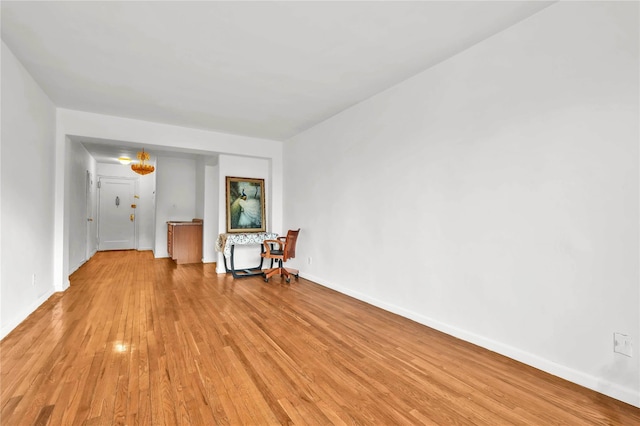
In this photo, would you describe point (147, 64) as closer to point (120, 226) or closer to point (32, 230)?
point (32, 230)

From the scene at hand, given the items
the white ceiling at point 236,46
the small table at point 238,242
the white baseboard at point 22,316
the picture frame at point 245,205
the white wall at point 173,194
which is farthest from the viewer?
the white wall at point 173,194

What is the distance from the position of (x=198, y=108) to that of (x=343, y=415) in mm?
4202

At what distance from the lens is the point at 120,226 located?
9.38 m

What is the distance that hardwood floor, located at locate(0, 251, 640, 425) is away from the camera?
1737 millimetres

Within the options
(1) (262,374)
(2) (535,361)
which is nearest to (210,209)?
(1) (262,374)

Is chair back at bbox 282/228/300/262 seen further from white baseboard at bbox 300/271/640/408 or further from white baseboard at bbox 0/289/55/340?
white baseboard at bbox 0/289/55/340

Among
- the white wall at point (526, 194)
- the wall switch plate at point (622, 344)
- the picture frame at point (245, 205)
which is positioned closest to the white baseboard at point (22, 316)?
the picture frame at point (245, 205)

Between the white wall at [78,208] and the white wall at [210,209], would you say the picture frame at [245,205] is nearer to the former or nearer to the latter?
the white wall at [210,209]

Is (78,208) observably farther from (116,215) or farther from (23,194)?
(116,215)

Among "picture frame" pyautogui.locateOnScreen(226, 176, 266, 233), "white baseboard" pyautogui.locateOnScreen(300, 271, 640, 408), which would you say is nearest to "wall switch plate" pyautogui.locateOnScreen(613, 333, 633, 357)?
"white baseboard" pyautogui.locateOnScreen(300, 271, 640, 408)

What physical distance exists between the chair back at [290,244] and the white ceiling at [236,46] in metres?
2.18

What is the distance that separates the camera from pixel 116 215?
368 inches

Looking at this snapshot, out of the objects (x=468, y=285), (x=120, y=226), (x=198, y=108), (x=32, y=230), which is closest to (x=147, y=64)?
(x=198, y=108)

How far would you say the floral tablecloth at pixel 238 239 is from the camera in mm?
5493
